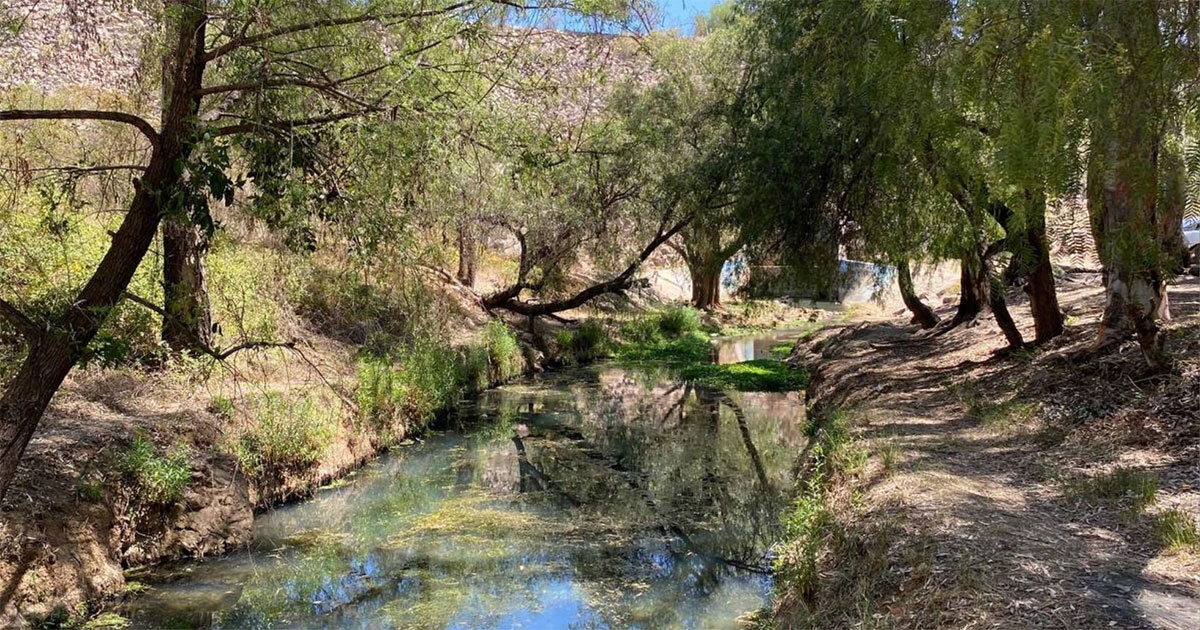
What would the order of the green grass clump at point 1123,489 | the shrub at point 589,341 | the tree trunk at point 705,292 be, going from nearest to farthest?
the green grass clump at point 1123,489
the shrub at point 589,341
the tree trunk at point 705,292

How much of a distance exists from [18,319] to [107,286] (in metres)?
0.51

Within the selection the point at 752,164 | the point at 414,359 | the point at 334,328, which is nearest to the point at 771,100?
the point at 752,164

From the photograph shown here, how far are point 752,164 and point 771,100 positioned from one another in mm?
933

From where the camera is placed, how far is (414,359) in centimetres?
1400

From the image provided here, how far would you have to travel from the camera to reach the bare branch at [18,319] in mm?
4965

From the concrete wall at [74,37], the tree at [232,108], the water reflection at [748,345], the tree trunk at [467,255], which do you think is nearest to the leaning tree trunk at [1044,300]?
the tree at [232,108]

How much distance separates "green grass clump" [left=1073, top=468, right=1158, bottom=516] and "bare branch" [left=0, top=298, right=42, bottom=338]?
6.95 meters

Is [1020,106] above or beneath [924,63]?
beneath

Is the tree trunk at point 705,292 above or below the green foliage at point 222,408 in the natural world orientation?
above

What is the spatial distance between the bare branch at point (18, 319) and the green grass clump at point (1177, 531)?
679 cm

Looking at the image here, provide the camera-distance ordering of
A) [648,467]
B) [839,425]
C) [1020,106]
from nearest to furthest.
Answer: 1. [1020,106]
2. [839,425]
3. [648,467]

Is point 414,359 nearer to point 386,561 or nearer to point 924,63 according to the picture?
point 386,561

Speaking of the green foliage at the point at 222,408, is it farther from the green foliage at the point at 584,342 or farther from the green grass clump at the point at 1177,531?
the green foliage at the point at 584,342

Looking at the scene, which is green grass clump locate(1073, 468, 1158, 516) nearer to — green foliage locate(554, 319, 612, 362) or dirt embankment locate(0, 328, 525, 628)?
dirt embankment locate(0, 328, 525, 628)
